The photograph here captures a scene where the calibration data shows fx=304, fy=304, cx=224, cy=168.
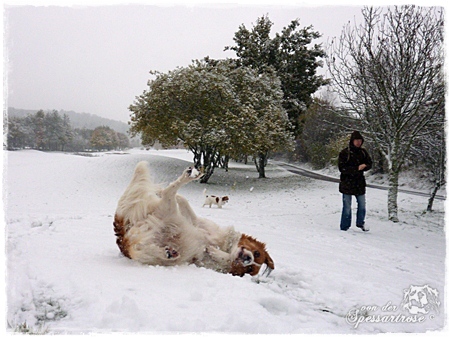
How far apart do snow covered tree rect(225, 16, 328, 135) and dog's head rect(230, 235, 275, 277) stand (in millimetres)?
19481

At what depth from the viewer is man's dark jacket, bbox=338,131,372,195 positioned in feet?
20.2

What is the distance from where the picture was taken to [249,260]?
113 inches

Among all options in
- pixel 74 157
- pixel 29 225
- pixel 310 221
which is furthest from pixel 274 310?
pixel 74 157

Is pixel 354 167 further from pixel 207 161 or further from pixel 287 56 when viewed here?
pixel 287 56

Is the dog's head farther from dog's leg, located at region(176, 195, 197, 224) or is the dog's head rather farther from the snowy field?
dog's leg, located at region(176, 195, 197, 224)

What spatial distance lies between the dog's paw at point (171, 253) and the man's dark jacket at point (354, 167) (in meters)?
4.50

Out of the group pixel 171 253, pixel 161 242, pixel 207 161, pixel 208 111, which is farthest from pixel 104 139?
pixel 171 253

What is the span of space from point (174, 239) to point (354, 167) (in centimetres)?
454

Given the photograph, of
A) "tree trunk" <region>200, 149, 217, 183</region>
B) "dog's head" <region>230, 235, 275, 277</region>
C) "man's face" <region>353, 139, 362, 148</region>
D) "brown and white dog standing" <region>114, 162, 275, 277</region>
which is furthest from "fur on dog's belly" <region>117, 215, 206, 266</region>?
"tree trunk" <region>200, 149, 217, 183</region>

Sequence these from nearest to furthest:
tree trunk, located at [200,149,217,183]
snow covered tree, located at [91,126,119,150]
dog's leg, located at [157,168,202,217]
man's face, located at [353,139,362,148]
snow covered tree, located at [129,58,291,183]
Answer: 1. dog's leg, located at [157,168,202,217]
2. man's face, located at [353,139,362,148]
3. snow covered tree, located at [129,58,291,183]
4. tree trunk, located at [200,149,217,183]
5. snow covered tree, located at [91,126,119,150]

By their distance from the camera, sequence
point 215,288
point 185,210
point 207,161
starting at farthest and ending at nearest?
point 207,161 → point 185,210 → point 215,288

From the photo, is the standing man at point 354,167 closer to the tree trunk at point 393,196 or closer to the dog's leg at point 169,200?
the tree trunk at point 393,196

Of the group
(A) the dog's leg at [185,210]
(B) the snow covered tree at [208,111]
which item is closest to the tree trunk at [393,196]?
(A) the dog's leg at [185,210]

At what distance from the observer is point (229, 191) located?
16.1 meters
